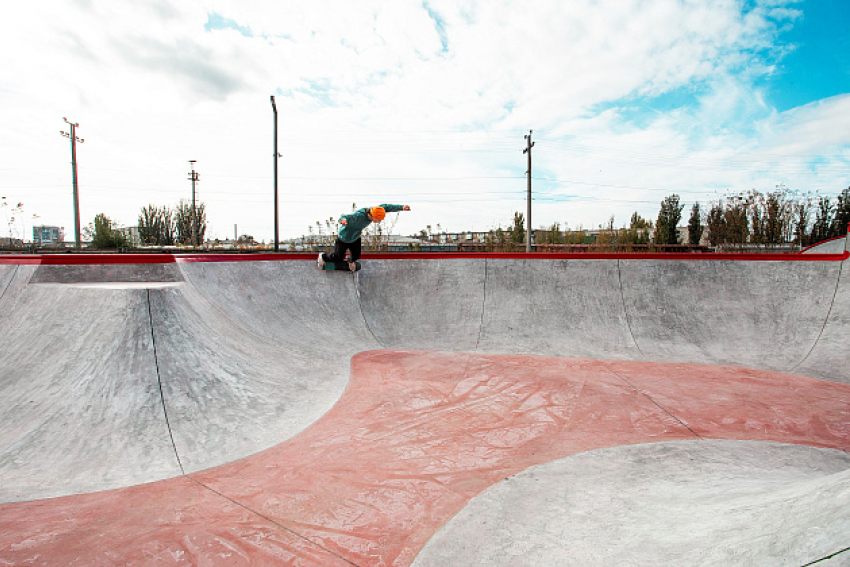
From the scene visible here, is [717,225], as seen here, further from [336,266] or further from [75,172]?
[75,172]

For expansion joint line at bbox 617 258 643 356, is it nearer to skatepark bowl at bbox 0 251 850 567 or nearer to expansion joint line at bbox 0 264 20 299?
skatepark bowl at bbox 0 251 850 567

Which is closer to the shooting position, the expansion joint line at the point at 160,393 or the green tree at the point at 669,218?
the expansion joint line at the point at 160,393

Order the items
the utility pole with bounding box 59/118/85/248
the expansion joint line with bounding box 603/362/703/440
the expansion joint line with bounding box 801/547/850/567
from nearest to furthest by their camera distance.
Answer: the expansion joint line with bounding box 801/547/850/567
the expansion joint line with bounding box 603/362/703/440
the utility pole with bounding box 59/118/85/248

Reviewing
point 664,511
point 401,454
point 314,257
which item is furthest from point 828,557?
point 314,257

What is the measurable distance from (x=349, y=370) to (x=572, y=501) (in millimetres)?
3274

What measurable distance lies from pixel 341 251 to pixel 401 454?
5.02 meters

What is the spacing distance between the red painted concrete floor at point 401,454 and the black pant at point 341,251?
2766 millimetres

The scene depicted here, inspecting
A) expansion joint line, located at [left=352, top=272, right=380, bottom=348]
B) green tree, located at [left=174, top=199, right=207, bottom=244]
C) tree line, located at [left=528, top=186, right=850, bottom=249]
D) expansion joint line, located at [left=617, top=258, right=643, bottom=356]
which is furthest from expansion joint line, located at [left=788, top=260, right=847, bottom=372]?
green tree, located at [left=174, top=199, right=207, bottom=244]

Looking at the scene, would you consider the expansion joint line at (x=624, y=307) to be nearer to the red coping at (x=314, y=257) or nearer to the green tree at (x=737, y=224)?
the red coping at (x=314, y=257)

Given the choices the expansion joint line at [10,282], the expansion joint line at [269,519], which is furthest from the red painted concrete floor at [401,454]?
the expansion joint line at [10,282]

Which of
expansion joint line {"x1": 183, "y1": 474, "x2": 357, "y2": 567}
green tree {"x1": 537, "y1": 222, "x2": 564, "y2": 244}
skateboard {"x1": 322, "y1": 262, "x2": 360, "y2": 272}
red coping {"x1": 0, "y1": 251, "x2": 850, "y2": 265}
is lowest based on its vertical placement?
expansion joint line {"x1": 183, "y1": 474, "x2": 357, "y2": 567}

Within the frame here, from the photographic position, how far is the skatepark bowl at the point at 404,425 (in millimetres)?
1994

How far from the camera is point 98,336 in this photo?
3559 millimetres

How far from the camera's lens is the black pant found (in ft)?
24.2
